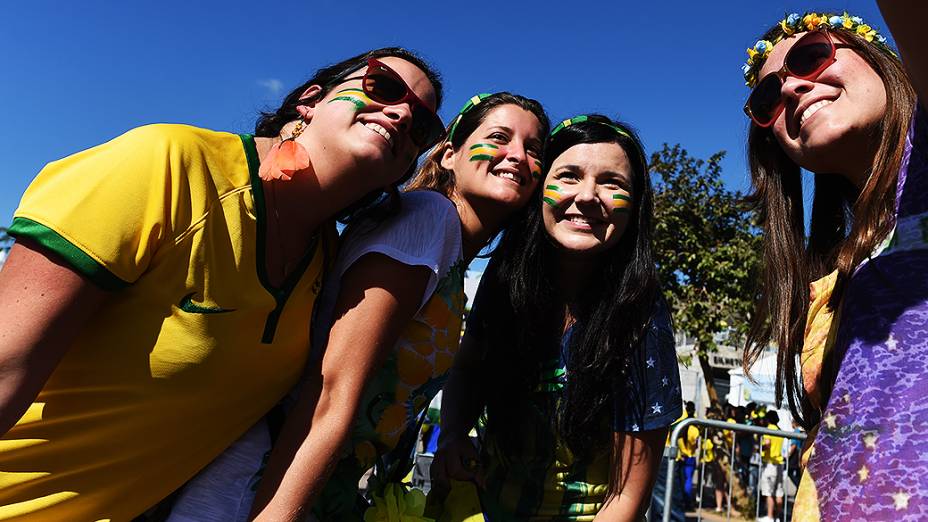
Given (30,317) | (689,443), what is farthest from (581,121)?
(689,443)

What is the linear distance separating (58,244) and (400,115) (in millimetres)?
883

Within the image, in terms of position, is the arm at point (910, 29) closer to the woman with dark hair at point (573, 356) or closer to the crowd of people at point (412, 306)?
the crowd of people at point (412, 306)

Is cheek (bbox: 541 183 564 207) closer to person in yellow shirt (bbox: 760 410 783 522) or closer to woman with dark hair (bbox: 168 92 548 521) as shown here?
woman with dark hair (bbox: 168 92 548 521)

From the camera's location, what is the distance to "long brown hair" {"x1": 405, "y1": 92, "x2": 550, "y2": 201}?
2.46 meters

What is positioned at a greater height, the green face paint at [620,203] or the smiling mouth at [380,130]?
the green face paint at [620,203]

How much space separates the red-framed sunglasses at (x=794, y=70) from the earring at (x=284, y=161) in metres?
1.35

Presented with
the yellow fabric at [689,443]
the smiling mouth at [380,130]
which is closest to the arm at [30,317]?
the smiling mouth at [380,130]

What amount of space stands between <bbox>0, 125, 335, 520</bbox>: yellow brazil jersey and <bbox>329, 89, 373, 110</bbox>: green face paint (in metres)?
0.35

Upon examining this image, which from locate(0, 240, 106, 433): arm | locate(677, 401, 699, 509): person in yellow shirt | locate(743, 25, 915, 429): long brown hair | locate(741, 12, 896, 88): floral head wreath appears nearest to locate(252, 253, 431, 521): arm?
locate(0, 240, 106, 433): arm

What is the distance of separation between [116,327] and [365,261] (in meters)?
0.60

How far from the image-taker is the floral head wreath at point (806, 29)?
1.82m

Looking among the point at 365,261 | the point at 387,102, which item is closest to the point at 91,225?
the point at 365,261

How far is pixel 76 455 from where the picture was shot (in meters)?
1.38

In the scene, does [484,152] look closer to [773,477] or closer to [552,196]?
[552,196]
